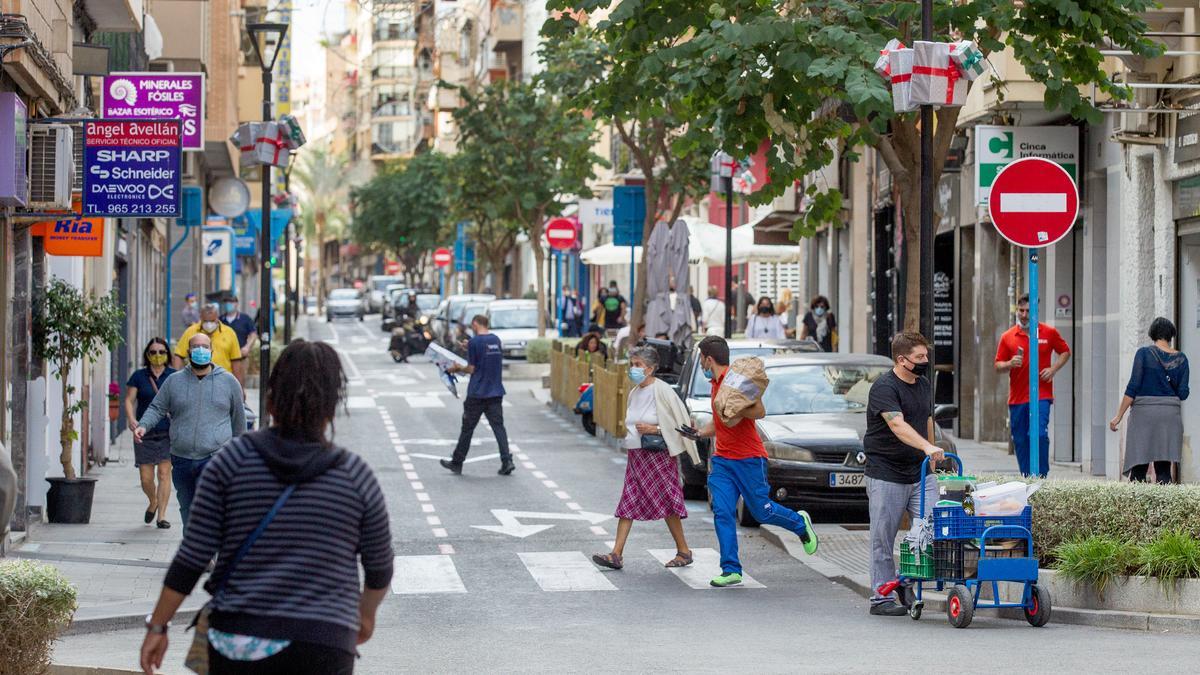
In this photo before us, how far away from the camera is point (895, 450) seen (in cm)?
1217

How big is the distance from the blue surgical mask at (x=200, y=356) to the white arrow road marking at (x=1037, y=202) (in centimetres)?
584

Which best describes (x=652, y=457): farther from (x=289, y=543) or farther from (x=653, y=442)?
(x=289, y=543)

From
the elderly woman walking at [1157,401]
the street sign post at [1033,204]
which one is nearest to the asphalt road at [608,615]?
the street sign post at [1033,204]

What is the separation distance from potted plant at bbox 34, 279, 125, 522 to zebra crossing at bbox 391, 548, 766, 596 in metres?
3.77

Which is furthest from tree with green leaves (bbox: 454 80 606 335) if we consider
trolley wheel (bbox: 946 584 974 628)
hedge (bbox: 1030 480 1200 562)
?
trolley wheel (bbox: 946 584 974 628)

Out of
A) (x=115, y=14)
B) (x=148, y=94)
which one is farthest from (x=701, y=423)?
(x=115, y=14)

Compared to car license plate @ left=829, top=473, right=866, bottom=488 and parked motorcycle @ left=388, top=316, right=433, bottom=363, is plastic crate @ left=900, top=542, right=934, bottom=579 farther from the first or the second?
parked motorcycle @ left=388, top=316, right=433, bottom=363

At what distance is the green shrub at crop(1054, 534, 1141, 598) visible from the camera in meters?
11.8

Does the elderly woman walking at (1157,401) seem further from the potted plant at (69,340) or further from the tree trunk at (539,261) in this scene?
the tree trunk at (539,261)

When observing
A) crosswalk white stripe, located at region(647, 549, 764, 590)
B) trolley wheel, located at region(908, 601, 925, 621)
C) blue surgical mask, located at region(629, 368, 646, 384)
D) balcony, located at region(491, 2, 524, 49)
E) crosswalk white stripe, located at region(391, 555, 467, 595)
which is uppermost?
balcony, located at region(491, 2, 524, 49)

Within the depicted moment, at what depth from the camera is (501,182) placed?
52219 mm

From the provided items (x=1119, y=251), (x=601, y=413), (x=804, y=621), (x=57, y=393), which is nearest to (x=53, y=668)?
(x=804, y=621)

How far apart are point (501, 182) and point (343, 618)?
4699 centimetres

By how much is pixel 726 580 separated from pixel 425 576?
2209 millimetres
